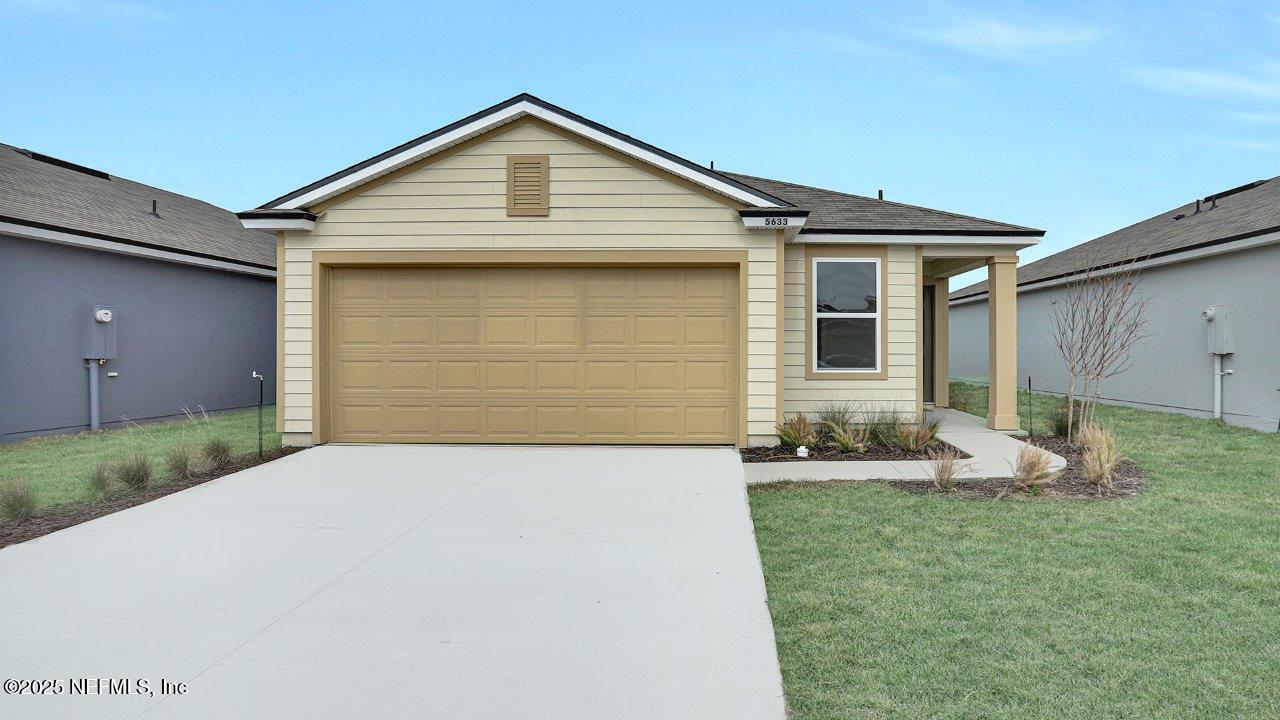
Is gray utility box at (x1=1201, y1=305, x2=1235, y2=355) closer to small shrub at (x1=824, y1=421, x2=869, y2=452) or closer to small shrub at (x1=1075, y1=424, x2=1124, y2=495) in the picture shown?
small shrub at (x1=1075, y1=424, x2=1124, y2=495)

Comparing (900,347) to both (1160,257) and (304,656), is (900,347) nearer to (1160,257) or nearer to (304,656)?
(1160,257)

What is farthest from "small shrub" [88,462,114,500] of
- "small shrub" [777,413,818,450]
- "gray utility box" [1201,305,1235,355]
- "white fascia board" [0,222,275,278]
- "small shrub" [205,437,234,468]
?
"gray utility box" [1201,305,1235,355]

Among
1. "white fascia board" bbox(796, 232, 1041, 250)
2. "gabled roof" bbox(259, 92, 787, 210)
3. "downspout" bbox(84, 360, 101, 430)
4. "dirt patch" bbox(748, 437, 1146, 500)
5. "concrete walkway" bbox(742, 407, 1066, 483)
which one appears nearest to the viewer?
"dirt patch" bbox(748, 437, 1146, 500)

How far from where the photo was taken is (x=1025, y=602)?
4.32 meters

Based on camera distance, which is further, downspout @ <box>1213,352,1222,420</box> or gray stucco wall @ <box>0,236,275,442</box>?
downspout @ <box>1213,352,1222,420</box>

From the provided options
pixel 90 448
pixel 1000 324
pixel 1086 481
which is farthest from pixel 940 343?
pixel 90 448

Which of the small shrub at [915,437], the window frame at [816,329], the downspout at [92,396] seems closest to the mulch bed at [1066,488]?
the small shrub at [915,437]

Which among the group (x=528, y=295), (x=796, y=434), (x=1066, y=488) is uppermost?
(x=528, y=295)

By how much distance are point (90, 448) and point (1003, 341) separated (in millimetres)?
13390

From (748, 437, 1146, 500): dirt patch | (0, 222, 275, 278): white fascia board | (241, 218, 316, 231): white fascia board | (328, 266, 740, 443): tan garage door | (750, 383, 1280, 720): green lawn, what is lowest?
(750, 383, 1280, 720): green lawn

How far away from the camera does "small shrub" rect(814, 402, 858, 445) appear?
10.4 meters

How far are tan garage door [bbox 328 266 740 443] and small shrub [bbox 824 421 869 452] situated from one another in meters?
1.41

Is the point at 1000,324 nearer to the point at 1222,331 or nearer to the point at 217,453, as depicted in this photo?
the point at 1222,331

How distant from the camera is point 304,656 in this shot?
11.6ft
